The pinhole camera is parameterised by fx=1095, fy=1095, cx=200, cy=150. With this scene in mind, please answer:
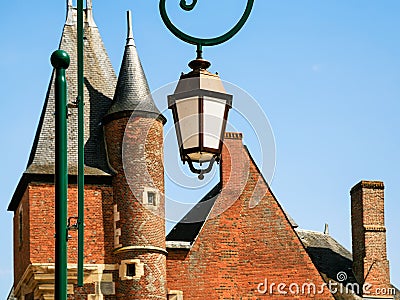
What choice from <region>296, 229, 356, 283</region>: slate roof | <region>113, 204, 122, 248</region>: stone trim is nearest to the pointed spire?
<region>113, 204, 122, 248</region>: stone trim

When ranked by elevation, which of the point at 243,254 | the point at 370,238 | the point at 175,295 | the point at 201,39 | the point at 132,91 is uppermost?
the point at 132,91

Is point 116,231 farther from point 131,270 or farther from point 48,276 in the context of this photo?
point 48,276

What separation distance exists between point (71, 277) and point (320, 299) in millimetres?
6980

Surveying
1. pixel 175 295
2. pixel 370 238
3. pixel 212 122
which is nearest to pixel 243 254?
pixel 175 295

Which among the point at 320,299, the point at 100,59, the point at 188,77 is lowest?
the point at 320,299

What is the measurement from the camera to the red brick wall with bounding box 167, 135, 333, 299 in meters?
29.4

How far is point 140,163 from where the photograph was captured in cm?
2814

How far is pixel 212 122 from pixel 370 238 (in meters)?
25.2

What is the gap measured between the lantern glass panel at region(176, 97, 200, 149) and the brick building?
59.0ft

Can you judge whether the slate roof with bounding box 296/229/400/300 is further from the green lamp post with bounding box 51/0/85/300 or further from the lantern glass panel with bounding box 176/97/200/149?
the lantern glass panel with bounding box 176/97/200/149

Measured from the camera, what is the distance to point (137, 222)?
27859mm

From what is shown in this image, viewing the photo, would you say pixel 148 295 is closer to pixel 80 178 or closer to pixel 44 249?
pixel 44 249

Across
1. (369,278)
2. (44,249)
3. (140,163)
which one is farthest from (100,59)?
(369,278)

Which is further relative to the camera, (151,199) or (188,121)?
(151,199)
